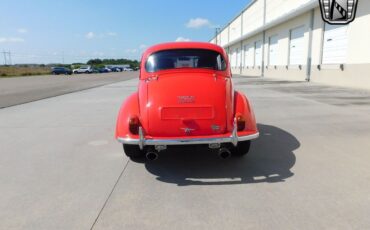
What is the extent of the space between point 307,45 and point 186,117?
20.3 m

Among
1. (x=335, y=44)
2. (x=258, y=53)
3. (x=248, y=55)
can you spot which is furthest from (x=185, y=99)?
(x=248, y=55)

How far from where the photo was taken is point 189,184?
3740 mm

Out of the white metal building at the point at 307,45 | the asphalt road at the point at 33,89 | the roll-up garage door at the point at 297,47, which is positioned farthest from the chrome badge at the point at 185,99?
the roll-up garage door at the point at 297,47

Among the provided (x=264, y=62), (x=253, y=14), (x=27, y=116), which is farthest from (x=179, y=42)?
(x=253, y=14)

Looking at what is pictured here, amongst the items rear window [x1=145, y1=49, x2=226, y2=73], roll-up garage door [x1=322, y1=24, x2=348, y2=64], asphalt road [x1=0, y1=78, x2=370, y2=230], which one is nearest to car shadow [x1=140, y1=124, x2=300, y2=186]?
asphalt road [x1=0, y1=78, x2=370, y2=230]

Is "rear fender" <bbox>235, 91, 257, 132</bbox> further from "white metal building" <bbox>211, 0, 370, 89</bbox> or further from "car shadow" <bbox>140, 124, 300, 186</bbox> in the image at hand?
"white metal building" <bbox>211, 0, 370, 89</bbox>

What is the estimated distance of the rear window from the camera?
16.9 ft

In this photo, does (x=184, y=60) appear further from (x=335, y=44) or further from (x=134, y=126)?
(x=335, y=44)

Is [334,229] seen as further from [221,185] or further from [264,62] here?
[264,62]

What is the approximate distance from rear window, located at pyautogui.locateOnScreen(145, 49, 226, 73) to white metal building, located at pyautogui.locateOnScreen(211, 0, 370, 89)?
42.9ft

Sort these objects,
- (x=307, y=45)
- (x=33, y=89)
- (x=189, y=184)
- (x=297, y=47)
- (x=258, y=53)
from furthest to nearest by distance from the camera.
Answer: (x=258, y=53)
(x=297, y=47)
(x=307, y=45)
(x=33, y=89)
(x=189, y=184)

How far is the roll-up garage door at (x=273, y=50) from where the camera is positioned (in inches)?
1150

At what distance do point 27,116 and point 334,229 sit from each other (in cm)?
890

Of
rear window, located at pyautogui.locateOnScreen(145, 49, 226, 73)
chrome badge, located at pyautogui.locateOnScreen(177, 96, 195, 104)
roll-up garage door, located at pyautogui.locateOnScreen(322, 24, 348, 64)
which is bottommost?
chrome badge, located at pyautogui.locateOnScreen(177, 96, 195, 104)
